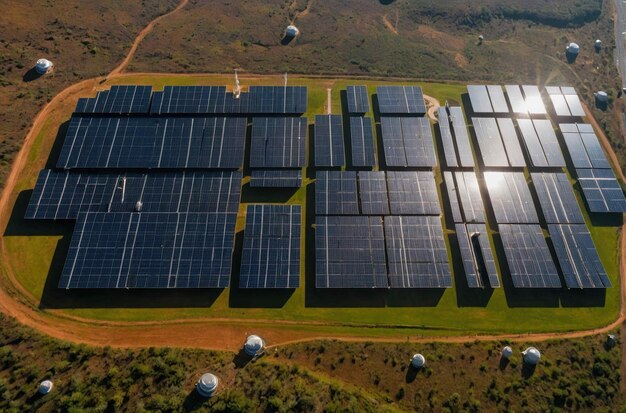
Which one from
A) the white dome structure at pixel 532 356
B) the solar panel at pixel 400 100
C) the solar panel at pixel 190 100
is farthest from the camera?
the solar panel at pixel 400 100

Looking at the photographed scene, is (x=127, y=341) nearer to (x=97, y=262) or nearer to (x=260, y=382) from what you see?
(x=97, y=262)

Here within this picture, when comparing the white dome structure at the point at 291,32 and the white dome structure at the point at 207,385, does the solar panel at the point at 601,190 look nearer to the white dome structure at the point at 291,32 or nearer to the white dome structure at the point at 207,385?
the white dome structure at the point at 291,32

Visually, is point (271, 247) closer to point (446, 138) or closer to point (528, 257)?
point (446, 138)

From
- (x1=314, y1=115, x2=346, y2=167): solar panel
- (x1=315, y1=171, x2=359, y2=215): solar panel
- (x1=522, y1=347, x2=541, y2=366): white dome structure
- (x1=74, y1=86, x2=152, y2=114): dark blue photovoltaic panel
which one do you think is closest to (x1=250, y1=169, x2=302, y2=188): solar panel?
(x1=315, y1=171, x2=359, y2=215): solar panel

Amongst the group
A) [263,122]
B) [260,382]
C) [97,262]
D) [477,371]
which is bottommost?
[477,371]

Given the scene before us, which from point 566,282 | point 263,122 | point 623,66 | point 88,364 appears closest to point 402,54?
point 263,122

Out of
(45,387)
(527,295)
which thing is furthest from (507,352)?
(45,387)

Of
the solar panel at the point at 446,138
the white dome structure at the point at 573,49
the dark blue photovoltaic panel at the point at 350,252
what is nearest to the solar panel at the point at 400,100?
the solar panel at the point at 446,138
